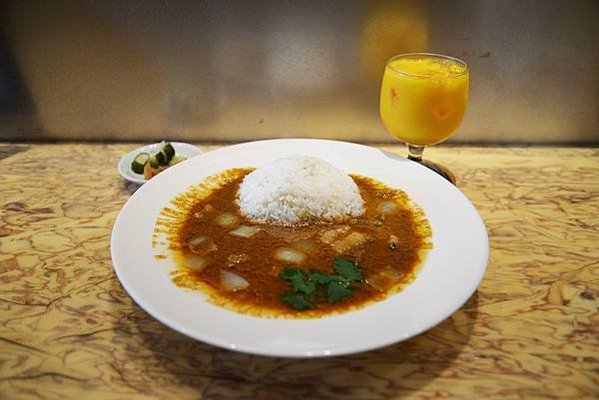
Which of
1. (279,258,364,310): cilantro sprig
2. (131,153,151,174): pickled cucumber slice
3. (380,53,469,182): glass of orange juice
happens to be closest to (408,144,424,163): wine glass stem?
(380,53,469,182): glass of orange juice

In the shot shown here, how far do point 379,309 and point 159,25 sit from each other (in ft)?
5.15

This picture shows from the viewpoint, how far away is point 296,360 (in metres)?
1.18

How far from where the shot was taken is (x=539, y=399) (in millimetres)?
1073

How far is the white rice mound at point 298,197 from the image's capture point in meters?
1.59

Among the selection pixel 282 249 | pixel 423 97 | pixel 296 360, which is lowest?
pixel 296 360

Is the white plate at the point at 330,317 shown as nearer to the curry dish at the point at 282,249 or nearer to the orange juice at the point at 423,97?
the curry dish at the point at 282,249

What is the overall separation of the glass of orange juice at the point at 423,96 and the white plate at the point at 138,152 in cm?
90

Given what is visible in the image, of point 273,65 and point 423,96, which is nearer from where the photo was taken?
point 423,96

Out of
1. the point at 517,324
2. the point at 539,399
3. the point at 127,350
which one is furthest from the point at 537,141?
the point at 127,350

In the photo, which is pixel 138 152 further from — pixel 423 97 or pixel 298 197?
pixel 423 97

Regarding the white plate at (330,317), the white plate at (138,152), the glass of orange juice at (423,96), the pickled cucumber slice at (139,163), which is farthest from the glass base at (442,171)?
the pickled cucumber slice at (139,163)

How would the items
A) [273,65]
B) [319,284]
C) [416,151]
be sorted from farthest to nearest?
[273,65] < [416,151] < [319,284]

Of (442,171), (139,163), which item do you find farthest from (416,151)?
(139,163)

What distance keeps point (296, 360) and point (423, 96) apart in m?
1.04
